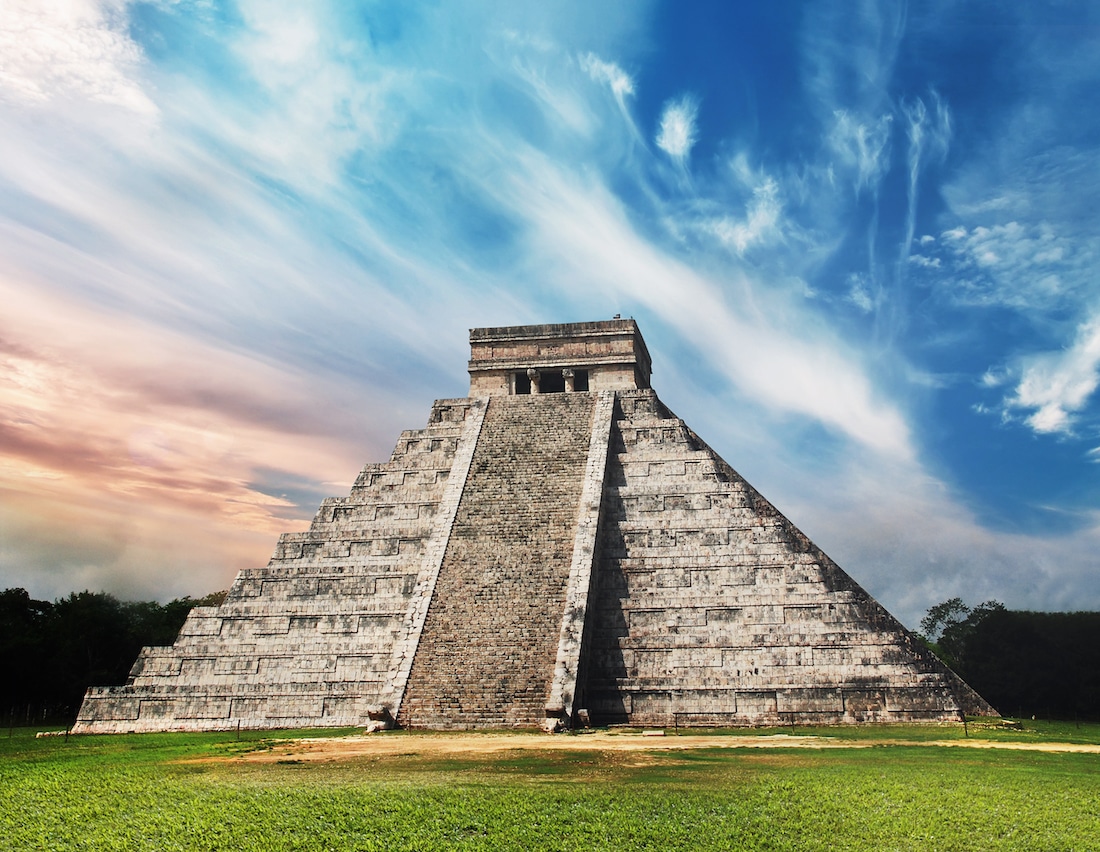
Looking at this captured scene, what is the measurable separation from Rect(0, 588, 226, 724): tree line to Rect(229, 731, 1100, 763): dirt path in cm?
1571

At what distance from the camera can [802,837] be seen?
23.0 feet

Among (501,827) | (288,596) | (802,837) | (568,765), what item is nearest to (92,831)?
(501,827)

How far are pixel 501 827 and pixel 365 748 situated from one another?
657 centimetres

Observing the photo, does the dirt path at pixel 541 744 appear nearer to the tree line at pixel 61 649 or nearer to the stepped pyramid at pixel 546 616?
the stepped pyramid at pixel 546 616

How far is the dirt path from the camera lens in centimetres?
1227

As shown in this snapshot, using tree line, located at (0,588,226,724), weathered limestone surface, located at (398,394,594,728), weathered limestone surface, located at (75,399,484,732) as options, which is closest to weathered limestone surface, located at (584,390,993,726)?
weathered limestone surface, located at (398,394,594,728)

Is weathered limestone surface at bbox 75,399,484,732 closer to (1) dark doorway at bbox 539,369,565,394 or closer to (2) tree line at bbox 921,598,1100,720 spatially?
(1) dark doorway at bbox 539,369,565,394

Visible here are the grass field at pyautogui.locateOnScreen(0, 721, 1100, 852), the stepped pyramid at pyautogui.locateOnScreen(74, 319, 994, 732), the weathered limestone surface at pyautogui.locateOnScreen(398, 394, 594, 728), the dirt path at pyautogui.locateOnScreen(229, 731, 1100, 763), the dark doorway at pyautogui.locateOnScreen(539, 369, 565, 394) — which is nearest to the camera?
the grass field at pyautogui.locateOnScreen(0, 721, 1100, 852)

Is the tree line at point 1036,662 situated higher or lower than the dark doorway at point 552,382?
lower

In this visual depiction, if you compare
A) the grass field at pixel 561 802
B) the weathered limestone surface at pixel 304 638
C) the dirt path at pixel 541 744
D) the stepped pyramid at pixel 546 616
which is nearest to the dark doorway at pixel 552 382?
the stepped pyramid at pixel 546 616

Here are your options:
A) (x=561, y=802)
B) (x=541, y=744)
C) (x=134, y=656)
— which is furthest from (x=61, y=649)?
(x=561, y=802)

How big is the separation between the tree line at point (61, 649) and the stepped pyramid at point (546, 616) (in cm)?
1020

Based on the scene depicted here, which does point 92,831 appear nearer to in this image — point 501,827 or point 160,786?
point 160,786

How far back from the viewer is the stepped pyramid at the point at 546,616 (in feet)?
54.5
